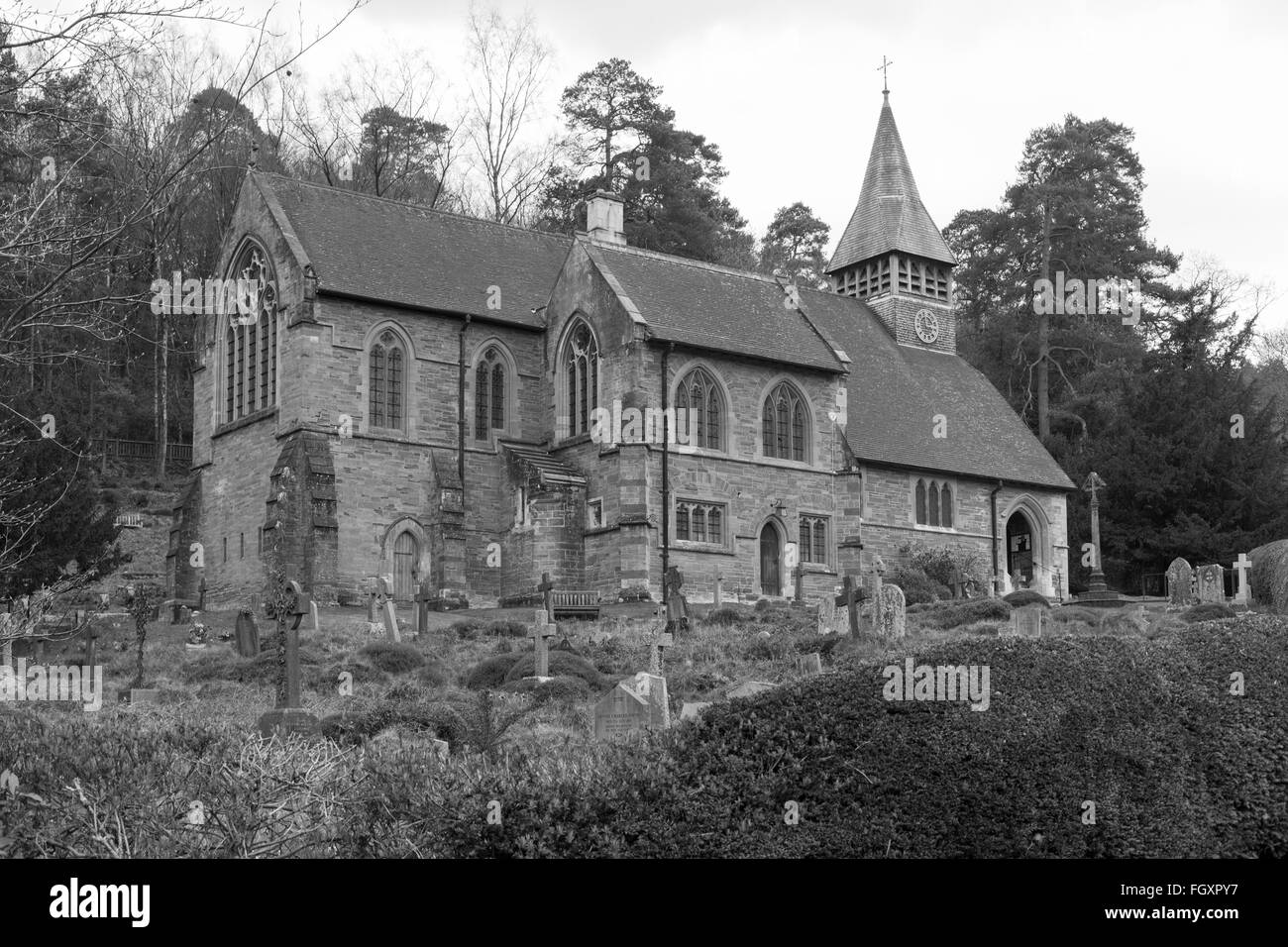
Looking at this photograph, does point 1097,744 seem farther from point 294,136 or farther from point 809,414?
point 294,136

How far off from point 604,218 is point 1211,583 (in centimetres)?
1920

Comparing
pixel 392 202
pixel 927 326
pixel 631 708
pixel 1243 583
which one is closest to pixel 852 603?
pixel 1243 583

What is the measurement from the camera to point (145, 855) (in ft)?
30.8

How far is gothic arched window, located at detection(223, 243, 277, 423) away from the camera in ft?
119

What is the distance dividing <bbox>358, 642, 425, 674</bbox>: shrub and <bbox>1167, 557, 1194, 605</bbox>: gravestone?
14873mm

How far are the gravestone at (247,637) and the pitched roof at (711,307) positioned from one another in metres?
12.6

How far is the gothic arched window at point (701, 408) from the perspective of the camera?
36406mm

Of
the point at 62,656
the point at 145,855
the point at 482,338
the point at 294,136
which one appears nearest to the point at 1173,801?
the point at 145,855

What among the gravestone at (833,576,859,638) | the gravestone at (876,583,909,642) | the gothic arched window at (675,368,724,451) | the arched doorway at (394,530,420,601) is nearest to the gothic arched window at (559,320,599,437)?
the gothic arched window at (675,368,724,451)

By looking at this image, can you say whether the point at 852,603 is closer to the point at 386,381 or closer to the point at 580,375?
the point at 580,375

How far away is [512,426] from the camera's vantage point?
37.9 meters

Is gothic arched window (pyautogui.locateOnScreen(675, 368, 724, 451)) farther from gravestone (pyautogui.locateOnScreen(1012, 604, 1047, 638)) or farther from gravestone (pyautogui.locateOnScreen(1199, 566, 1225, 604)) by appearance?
gravestone (pyautogui.locateOnScreen(1012, 604, 1047, 638))

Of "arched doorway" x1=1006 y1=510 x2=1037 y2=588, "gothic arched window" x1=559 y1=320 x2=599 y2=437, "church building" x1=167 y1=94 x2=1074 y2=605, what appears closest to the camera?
"church building" x1=167 y1=94 x2=1074 y2=605

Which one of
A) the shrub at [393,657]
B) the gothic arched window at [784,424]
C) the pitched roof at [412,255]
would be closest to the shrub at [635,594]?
the gothic arched window at [784,424]
